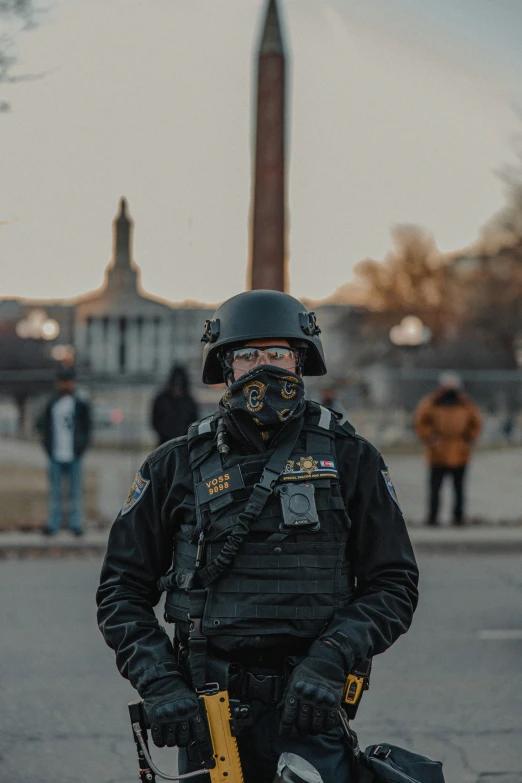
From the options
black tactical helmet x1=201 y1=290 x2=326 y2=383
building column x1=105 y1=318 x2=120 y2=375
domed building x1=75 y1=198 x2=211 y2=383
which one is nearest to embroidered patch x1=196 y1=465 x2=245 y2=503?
black tactical helmet x1=201 y1=290 x2=326 y2=383

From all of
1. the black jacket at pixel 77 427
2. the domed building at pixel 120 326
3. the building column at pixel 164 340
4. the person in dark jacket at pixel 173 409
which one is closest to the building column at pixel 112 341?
the domed building at pixel 120 326

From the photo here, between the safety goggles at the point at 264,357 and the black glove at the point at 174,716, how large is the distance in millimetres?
817

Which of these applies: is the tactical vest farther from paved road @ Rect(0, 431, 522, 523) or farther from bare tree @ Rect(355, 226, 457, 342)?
bare tree @ Rect(355, 226, 457, 342)

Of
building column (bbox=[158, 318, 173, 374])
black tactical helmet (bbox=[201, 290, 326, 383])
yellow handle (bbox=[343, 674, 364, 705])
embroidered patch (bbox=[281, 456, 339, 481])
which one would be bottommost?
yellow handle (bbox=[343, 674, 364, 705])

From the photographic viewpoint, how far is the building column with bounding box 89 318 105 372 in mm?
58375

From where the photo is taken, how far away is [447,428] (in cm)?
1123

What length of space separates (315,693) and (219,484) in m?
0.54

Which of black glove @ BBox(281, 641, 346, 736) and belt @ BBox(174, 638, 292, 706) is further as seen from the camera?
belt @ BBox(174, 638, 292, 706)

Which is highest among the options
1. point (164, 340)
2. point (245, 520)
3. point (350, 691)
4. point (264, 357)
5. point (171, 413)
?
point (164, 340)

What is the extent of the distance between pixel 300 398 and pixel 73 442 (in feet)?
26.9

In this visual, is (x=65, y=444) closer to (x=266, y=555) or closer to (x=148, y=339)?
(x=266, y=555)

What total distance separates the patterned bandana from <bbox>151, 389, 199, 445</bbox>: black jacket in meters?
8.56

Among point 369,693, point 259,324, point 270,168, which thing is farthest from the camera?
point 270,168

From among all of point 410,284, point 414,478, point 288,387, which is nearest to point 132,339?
point 410,284
